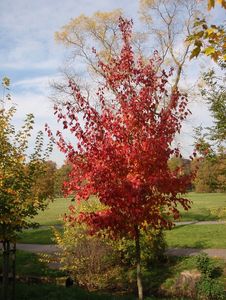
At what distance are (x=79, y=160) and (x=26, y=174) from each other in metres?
2.78

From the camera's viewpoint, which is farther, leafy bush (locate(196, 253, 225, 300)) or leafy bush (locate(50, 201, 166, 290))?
leafy bush (locate(50, 201, 166, 290))

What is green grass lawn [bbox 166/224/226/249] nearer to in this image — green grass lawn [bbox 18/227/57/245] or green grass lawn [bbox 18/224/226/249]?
green grass lawn [bbox 18/224/226/249]

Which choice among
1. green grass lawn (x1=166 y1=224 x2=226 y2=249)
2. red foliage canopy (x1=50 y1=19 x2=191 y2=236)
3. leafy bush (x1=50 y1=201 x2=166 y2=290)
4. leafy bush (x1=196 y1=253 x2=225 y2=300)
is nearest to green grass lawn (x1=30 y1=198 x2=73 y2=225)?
green grass lawn (x1=166 y1=224 x2=226 y2=249)

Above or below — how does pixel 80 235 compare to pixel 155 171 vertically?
below

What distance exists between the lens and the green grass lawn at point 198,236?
16.6 metres

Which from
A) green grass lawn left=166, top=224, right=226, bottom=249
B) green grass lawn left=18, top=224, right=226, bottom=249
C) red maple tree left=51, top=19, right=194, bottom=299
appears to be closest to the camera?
red maple tree left=51, top=19, right=194, bottom=299

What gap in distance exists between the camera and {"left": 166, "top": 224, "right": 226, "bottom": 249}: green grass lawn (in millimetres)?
16578

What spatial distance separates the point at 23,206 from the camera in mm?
8844

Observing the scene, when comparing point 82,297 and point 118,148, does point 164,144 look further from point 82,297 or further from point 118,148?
point 82,297

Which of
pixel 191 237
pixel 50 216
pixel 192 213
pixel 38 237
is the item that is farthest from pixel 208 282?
pixel 50 216

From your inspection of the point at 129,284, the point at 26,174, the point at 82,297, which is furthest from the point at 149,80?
the point at 129,284

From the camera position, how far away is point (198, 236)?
1877 centimetres

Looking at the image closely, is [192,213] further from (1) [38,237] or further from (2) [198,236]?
(1) [38,237]

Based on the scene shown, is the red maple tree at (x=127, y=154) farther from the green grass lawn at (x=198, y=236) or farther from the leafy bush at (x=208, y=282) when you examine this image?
the green grass lawn at (x=198, y=236)
